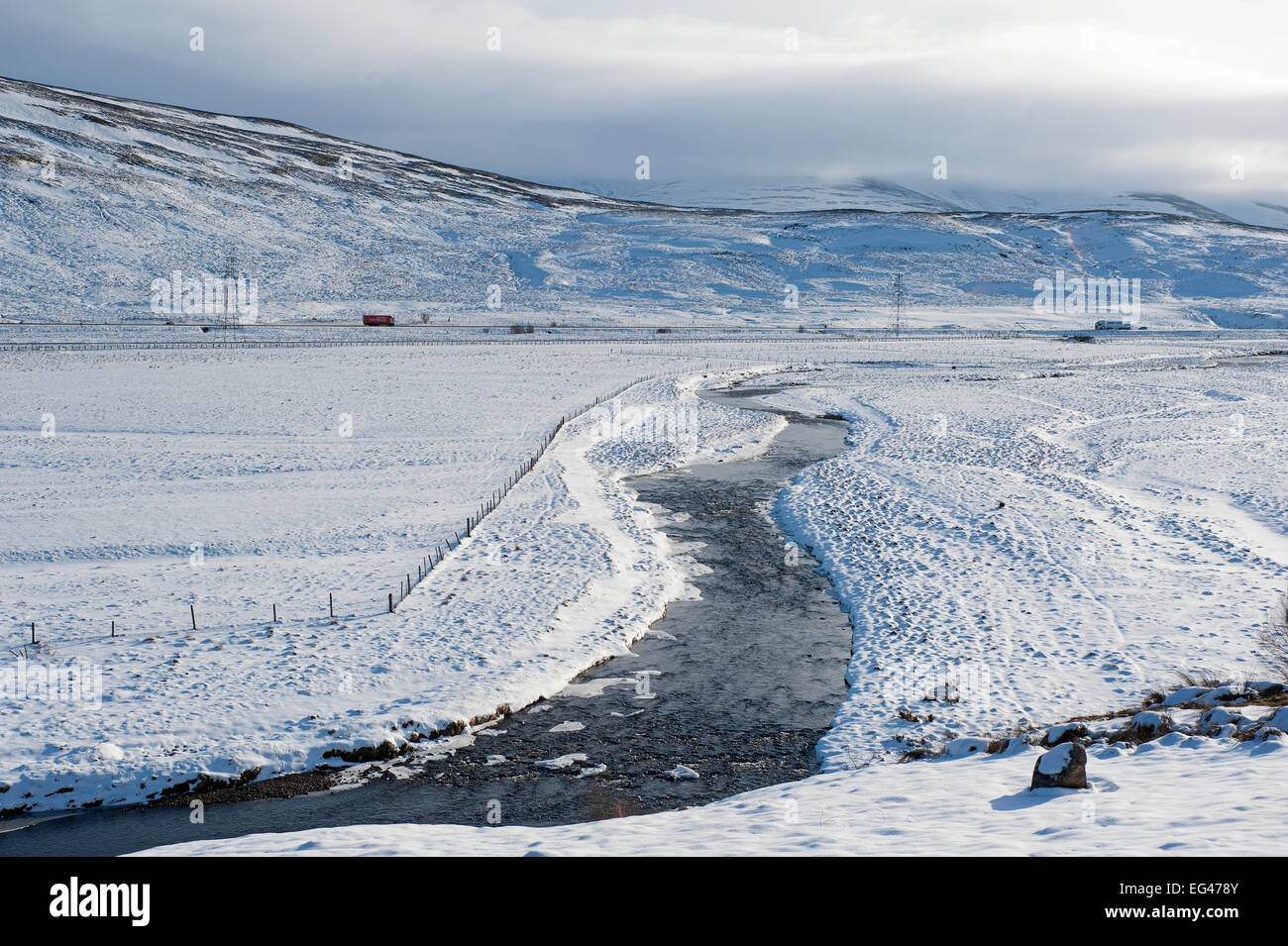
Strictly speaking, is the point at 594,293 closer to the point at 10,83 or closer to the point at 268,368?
the point at 268,368

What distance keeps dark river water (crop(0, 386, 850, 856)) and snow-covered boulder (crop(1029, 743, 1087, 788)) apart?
3.57 metres

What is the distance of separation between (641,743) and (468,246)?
140715mm

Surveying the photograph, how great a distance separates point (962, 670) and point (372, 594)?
11607 mm

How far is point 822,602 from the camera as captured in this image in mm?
21266

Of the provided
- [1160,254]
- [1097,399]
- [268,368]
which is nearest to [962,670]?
[1097,399]

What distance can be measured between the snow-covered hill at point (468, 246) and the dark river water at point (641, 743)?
87959 millimetres

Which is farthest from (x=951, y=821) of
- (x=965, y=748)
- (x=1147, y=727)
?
(x=1147, y=727)

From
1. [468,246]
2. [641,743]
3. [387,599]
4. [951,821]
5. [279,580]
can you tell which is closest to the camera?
[951,821]

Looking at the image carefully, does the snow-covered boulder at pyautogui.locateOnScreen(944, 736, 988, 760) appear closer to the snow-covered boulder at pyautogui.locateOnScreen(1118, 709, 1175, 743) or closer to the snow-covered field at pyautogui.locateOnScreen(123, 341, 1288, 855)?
the snow-covered field at pyautogui.locateOnScreen(123, 341, 1288, 855)

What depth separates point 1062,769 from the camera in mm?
10984

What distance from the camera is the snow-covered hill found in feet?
371

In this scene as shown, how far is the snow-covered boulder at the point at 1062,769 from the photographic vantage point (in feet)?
35.8

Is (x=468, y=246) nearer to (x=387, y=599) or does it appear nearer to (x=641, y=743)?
(x=387, y=599)
